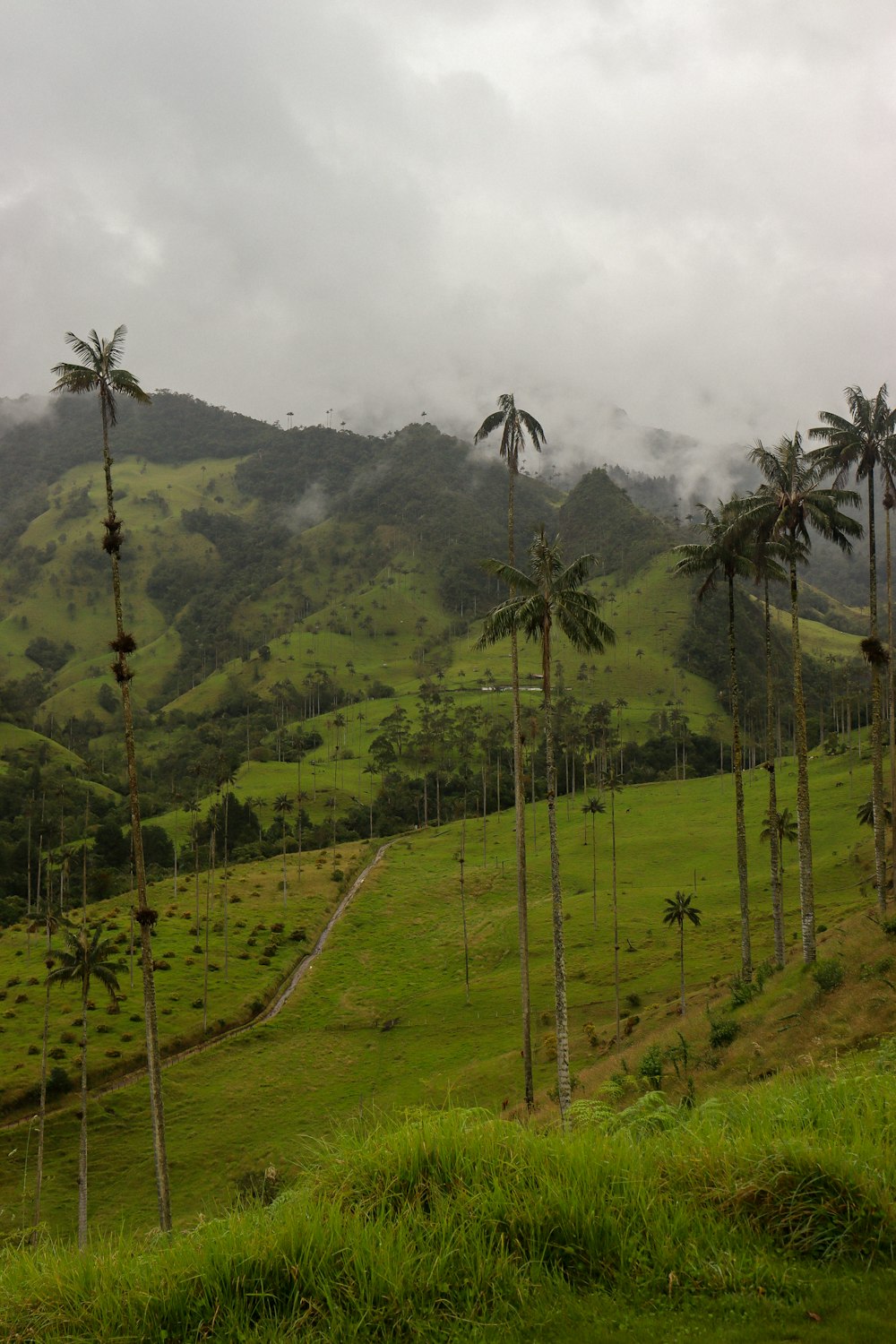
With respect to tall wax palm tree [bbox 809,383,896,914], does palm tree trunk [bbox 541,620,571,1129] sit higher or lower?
lower

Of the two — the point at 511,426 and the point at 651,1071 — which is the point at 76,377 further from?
the point at 651,1071

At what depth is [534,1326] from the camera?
6891mm

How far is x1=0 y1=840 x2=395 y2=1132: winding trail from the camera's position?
55.8 m

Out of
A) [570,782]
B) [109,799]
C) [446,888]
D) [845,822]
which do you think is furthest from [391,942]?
[109,799]

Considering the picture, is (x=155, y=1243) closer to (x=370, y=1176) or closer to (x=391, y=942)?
(x=370, y=1176)

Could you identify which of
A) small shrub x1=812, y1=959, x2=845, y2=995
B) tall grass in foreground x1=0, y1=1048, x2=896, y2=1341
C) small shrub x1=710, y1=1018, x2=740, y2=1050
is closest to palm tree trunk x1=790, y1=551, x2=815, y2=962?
small shrub x1=812, y1=959, x2=845, y2=995

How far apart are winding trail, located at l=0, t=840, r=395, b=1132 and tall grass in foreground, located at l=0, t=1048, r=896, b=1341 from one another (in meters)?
53.9

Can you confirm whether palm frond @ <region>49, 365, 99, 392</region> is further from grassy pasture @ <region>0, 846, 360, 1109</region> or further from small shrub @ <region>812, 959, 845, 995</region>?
grassy pasture @ <region>0, 846, 360, 1109</region>

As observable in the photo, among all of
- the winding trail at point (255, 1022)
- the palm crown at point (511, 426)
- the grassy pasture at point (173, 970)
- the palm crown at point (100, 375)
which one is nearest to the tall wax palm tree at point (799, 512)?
the palm crown at point (511, 426)

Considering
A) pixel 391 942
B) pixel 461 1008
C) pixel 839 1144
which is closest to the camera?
pixel 839 1144

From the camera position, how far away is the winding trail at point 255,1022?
55822 mm

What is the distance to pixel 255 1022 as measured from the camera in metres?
69.1

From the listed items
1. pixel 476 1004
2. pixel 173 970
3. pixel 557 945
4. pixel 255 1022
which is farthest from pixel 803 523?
pixel 173 970

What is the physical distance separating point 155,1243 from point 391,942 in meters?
83.5
